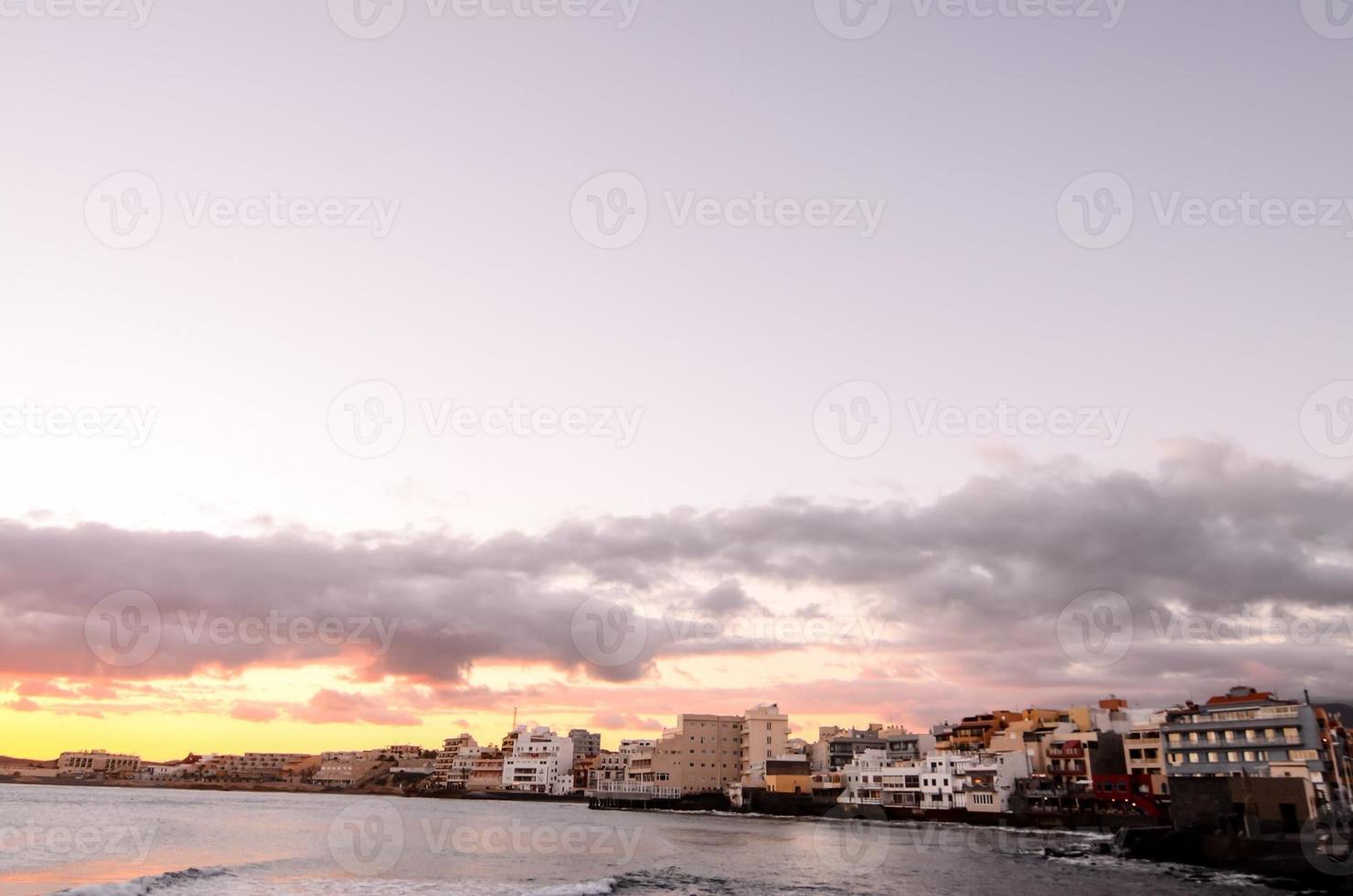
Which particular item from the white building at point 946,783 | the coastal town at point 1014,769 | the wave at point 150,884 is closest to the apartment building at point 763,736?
the coastal town at point 1014,769

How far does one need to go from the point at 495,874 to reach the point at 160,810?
83.5 metres

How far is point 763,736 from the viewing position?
15388 cm

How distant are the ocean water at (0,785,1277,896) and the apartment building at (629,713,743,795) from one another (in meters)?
61.8

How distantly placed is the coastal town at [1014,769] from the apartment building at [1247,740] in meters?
0.10

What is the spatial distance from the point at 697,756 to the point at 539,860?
105637mm

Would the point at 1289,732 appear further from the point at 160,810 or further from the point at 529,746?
the point at 529,746

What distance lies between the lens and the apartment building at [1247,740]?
7188 centimetres

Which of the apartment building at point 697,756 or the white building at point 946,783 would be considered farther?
the apartment building at point 697,756

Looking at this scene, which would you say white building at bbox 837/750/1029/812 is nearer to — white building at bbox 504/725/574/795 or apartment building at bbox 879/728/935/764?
apartment building at bbox 879/728/935/764

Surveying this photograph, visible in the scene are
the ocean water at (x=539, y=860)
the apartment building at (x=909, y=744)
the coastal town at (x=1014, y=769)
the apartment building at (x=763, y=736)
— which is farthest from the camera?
the apartment building at (x=763, y=736)

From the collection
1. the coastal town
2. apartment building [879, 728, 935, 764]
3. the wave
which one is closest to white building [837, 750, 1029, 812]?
Answer: the coastal town

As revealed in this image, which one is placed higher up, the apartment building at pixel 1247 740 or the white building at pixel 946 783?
the apartment building at pixel 1247 740

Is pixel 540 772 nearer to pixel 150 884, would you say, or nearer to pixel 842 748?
pixel 842 748

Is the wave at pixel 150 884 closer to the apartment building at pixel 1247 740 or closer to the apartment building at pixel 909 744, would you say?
the apartment building at pixel 1247 740
